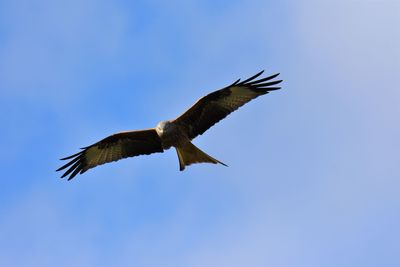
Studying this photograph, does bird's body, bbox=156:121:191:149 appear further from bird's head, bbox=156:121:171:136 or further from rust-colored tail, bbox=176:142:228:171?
rust-colored tail, bbox=176:142:228:171

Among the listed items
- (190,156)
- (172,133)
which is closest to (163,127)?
(172,133)

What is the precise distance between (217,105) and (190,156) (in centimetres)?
99

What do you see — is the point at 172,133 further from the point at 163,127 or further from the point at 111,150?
the point at 111,150

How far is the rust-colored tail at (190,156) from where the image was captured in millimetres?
16188

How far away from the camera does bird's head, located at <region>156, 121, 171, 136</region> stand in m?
16.2

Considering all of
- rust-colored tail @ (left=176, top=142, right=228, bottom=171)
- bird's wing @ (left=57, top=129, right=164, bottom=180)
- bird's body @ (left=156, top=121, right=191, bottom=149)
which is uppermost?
bird's wing @ (left=57, top=129, right=164, bottom=180)

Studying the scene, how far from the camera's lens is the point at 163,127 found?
16.2m

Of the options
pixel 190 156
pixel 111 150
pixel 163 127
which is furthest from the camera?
pixel 111 150

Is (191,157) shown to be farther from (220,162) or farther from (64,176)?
(64,176)

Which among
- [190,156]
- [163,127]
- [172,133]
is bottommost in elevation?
[190,156]

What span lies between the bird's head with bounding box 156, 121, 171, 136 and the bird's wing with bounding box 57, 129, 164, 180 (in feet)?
2.06

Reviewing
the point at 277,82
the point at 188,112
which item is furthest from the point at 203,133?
the point at 277,82

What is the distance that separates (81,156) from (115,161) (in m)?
0.61

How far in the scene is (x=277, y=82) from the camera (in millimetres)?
16188
